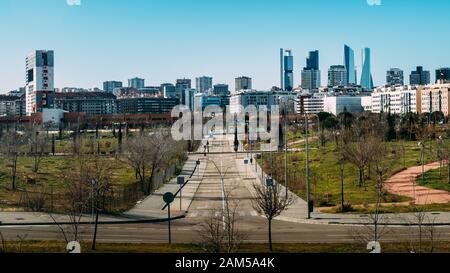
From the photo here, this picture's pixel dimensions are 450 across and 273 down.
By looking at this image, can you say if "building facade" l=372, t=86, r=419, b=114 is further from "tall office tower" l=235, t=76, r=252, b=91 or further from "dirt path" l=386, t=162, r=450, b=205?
"dirt path" l=386, t=162, r=450, b=205

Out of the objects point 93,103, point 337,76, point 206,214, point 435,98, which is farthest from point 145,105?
point 206,214

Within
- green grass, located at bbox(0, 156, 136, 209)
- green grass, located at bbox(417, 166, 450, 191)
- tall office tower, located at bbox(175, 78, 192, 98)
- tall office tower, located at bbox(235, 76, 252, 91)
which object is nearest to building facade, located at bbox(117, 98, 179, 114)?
tall office tower, located at bbox(235, 76, 252, 91)

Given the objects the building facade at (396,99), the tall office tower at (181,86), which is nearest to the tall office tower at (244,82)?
the tall office tower at (181,86)

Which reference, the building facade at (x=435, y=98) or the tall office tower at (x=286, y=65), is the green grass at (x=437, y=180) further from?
the building facade at (x=435, y=98)

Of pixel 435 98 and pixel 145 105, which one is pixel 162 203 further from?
pixel 145 105

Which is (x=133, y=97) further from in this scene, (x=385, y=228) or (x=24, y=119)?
(x=385, y=228)

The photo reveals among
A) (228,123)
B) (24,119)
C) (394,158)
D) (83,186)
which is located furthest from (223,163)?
(228,123)
